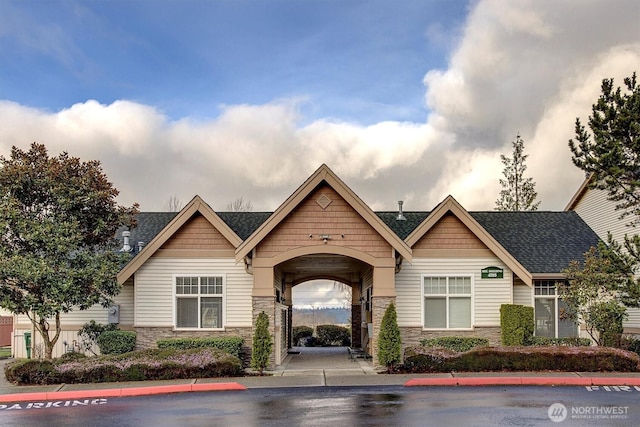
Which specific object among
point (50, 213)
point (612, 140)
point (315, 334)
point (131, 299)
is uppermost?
point (612, 140)

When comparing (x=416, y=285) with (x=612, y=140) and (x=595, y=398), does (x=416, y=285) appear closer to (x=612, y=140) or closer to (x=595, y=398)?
(x=612, y=140)

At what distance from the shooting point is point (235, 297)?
2355 cm

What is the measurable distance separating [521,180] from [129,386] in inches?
1423

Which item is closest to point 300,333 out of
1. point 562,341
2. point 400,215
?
point 400,215

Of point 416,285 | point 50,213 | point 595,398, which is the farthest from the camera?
point 416,285

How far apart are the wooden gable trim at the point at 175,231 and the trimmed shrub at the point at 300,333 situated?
17.1 meters

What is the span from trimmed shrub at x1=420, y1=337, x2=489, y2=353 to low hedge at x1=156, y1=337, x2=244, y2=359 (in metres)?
6.08

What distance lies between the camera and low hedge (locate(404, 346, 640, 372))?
19266 mm

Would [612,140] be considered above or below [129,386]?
above

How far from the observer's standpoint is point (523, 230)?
28141 mm

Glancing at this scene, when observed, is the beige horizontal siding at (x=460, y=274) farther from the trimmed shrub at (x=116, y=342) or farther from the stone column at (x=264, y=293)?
the trimmed shrub at (x=116, y=342)

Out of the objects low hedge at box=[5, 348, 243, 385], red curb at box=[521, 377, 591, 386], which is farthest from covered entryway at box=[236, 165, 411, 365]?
red curb at box=[521, 377, 591, 386]

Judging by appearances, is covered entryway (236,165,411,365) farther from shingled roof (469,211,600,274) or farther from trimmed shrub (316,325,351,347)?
trimmed shrub (316,325,351,347)

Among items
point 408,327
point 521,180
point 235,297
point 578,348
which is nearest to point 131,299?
point 235,297
